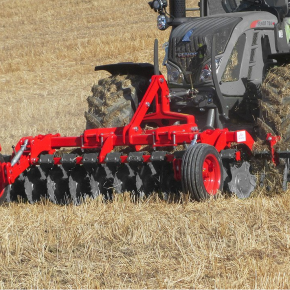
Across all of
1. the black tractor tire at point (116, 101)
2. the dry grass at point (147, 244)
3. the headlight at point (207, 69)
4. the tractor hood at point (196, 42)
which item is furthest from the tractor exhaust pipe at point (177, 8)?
the dry grass at point (147, 244)

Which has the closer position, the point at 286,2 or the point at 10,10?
the point at 286,2

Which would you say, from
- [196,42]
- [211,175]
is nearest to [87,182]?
[211,175]

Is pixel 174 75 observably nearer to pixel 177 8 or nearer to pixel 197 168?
pixel 177 8

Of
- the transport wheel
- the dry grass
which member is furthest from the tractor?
the dry grass

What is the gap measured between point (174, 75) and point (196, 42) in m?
0.42

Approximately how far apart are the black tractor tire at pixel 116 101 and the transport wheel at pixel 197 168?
1.46 metres

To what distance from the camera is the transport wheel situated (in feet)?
18.5

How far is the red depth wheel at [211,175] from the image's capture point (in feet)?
19.6

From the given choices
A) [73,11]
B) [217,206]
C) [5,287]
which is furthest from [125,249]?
[73,11]

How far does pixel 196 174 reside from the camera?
564cm

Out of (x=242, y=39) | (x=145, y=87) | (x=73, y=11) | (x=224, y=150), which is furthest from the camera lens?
(x=73, y=11)

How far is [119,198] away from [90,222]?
3.16 feet

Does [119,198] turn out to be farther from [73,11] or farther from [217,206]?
[73,11]

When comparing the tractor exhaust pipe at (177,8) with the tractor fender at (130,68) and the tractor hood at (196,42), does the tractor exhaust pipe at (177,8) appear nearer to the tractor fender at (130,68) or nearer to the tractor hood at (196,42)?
the tractor hood at (196,42)
